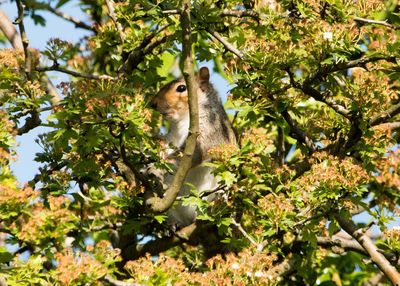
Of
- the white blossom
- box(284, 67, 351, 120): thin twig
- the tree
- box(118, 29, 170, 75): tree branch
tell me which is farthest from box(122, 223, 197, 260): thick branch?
the white blossom

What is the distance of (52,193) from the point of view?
218 inches

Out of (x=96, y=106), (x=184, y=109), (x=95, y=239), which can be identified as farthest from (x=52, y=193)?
(x=184, y=109)

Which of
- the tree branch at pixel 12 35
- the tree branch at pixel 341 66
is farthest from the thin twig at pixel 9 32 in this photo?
the tree branch at pixel 341 66

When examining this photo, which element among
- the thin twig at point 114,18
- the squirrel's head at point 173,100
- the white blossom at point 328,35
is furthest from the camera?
the squirrel's head at point 173,100

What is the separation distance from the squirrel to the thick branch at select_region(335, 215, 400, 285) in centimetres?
166

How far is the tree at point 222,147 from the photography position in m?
4.71

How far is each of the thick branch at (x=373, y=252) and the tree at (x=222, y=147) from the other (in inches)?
0.5

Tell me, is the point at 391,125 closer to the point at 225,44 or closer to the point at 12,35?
the point at 225,44

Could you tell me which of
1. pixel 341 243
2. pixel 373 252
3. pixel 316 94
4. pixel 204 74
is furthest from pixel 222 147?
pixel 204 74

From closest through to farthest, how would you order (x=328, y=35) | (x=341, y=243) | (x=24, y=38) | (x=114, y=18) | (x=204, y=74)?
1. (x=328, y=35)
2. (x=24, y=38)
3. (x=114, y=18)
4. (x=341, y=243)
5. (x=204, y=74)

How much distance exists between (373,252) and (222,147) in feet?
4.32

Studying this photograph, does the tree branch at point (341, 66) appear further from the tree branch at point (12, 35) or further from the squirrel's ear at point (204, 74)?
the squirrel's ear at point (204, 74)

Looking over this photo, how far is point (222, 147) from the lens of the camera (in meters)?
5.61

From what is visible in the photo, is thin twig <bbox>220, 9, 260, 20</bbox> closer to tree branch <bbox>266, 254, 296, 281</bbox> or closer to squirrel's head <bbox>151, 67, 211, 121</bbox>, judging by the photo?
tree branch <bbox>266, 254, 296, 281</bbox>
